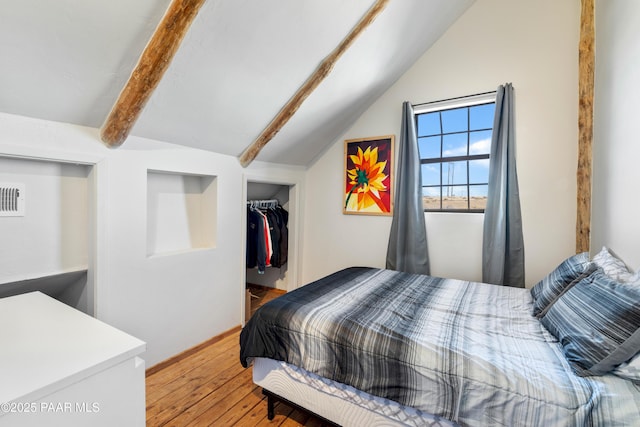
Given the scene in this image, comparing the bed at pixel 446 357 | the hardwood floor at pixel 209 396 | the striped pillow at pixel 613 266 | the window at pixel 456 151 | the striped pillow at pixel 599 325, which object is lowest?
the hardwood floor at pixel 209 396

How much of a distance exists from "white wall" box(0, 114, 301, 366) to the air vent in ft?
0.69

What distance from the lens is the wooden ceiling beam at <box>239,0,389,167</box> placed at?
2.15 metres

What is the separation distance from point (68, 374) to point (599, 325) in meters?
1.91

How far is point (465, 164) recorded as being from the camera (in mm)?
2977

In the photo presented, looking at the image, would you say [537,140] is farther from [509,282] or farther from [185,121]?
[185,121]

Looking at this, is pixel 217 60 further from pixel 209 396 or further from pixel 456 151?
pixel 456 151

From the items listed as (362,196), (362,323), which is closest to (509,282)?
(362,196)

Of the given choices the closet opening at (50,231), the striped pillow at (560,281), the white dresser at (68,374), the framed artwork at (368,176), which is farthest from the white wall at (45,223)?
the striped pillow at (560,281)

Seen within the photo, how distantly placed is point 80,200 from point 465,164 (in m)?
3.26

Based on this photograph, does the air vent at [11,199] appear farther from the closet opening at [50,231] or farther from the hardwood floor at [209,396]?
the hardwood floor at [209,396]

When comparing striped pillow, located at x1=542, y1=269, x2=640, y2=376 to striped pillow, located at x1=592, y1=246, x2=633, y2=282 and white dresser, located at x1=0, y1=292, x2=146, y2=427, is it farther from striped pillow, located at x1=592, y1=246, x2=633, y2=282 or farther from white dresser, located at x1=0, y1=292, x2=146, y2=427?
white dresser, located at x1=0, y1=292, x2=146, y2=427

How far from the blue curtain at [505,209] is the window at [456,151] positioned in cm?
20

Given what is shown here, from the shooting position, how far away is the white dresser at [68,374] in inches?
31.7

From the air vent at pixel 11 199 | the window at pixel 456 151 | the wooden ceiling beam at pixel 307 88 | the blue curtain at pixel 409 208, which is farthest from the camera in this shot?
the blue curtain at pixel 409 208
